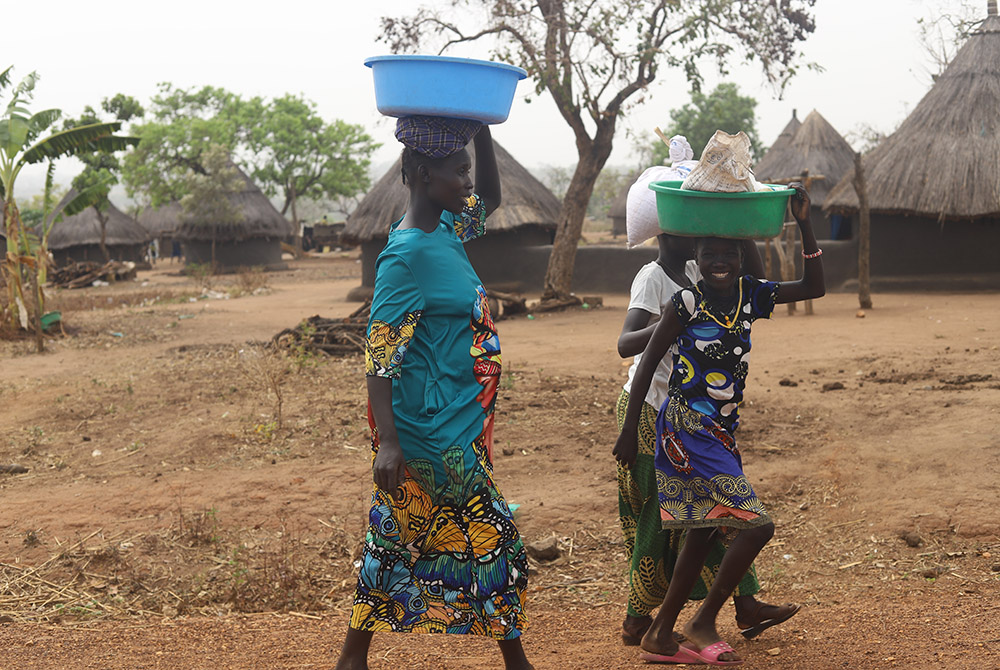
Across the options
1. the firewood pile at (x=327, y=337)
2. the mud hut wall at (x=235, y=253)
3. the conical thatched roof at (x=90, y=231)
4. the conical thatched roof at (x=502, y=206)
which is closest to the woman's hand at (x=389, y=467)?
the firewood pile at (x=327, y=337)

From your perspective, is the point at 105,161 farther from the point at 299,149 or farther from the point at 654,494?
the point at 654,494

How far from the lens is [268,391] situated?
7.17 meters

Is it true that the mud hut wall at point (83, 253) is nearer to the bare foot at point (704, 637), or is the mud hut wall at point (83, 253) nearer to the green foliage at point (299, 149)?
the green foliage at point (299, 149)

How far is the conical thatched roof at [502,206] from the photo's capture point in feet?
56.1

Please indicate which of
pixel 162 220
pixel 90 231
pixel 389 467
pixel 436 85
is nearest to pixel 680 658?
pixel 389 467

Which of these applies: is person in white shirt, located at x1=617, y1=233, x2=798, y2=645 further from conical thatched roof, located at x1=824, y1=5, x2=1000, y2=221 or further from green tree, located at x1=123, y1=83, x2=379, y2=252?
green tree, located at x1=123, y1=83, x2=379, y2=252

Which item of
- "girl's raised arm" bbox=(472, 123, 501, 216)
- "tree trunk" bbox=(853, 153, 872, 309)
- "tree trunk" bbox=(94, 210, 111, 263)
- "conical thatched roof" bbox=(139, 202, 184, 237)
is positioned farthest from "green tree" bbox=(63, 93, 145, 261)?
"girl's raised arm" bbox=(472, 123, 501, 216)

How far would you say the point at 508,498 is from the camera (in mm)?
4652

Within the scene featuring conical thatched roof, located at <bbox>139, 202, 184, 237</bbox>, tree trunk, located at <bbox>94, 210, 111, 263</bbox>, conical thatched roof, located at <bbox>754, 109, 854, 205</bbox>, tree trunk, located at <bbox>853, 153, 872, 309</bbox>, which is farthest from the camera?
conical thatched roof, located at <bbox>139, 202, 184, 237</bbox>

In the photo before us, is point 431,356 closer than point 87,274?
Yes

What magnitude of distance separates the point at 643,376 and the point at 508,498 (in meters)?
2.32

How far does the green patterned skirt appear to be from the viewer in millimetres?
2705

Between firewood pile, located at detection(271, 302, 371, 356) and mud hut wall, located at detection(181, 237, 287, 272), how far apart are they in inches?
780

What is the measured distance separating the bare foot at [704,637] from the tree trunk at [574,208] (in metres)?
10.8
